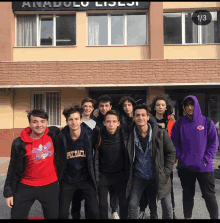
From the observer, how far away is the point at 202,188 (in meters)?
3.29

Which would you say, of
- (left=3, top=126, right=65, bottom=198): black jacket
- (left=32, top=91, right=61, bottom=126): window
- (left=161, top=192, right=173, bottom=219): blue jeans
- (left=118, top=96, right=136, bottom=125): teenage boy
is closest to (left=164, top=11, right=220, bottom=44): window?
(left=32, top=91, right=61, bottom=126): window

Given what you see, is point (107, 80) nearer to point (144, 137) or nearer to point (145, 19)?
point (145, 19)

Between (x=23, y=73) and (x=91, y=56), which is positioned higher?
(x=91, y=56)

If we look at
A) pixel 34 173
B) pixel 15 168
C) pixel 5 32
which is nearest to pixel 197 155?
pixel 34 173

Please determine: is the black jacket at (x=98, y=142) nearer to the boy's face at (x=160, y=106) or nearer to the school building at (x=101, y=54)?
the boy's face at (x=160, y=106)

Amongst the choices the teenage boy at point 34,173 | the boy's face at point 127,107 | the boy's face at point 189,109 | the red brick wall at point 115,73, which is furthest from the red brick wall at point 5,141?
the boy's face at point 189,109

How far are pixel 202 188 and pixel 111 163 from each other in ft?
4.36

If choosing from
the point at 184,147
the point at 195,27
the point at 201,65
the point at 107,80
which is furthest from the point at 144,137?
the point at 195,27

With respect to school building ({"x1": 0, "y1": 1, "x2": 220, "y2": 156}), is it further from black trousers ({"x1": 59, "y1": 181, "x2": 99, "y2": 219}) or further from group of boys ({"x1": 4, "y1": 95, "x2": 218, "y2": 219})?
black trousers ({"x1": 59, "y1": 181, "x2": 99, "y2": 219})

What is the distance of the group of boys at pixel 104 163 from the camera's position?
2.88 meters

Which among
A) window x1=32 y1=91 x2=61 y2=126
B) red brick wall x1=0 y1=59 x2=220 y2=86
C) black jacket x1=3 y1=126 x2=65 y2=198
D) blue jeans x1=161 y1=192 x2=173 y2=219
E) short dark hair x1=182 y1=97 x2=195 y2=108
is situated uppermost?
red brick wall x1=0 y1=59 x2=220 y2=86

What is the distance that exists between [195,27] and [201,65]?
87.6 inches

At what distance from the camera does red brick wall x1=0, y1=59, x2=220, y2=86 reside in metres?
10.2

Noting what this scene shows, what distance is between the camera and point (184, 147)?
3.32 meters
